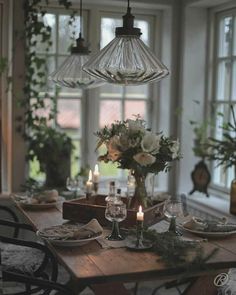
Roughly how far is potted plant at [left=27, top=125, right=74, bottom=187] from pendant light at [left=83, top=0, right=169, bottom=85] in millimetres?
1774

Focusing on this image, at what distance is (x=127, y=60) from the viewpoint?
2.52 metres

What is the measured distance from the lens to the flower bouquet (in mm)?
2654

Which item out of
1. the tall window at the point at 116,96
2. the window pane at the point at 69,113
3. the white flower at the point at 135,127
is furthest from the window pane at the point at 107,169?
the white flower at the point at 135,127

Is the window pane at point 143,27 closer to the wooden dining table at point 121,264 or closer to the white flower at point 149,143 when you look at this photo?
the white flower at point 149,143

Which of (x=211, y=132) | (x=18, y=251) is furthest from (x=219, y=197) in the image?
(x=18, y=251)

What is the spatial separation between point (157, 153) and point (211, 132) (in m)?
1.85

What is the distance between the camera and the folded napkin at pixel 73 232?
249cm

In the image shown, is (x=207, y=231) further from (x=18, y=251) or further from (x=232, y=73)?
(x=232, y=73)

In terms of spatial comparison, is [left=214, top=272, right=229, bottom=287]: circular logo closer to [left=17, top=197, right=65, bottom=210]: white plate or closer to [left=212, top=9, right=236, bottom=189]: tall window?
[left=17, top=197, right=65, bottom=210]: white plate

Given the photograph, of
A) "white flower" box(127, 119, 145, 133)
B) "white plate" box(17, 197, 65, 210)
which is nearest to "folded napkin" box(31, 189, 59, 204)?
"white plate" box(17, 197, 65, 210)

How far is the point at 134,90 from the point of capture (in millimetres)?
4648

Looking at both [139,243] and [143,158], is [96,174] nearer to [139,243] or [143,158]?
[143,158]

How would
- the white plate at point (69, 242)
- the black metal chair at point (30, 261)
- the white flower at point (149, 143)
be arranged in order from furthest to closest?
the black metal chair at point (30, 261) → the white flower at point (149, 143) → the white plate at point (69, 242)

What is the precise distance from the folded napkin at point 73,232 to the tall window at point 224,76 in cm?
181
